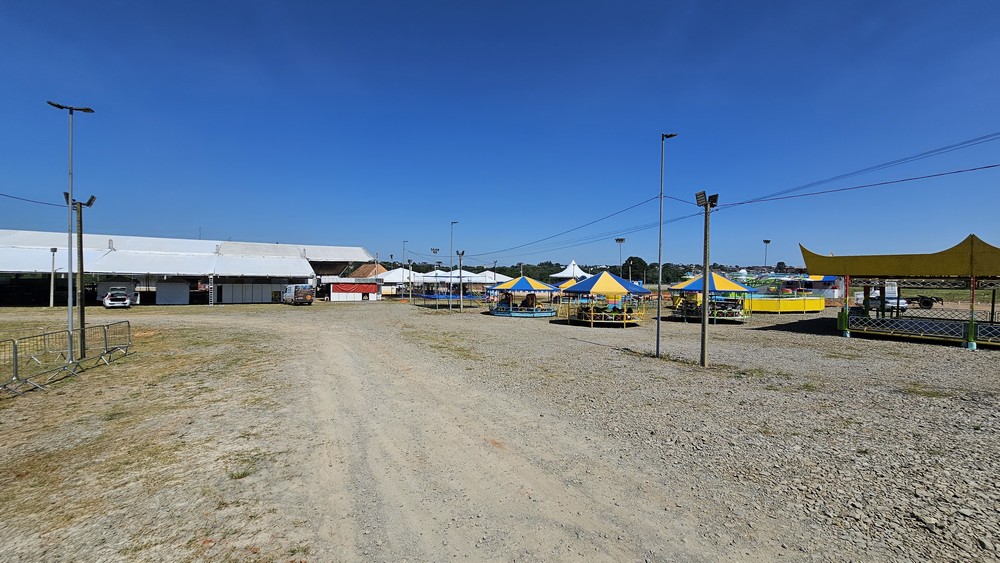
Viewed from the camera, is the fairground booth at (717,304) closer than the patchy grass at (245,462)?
No

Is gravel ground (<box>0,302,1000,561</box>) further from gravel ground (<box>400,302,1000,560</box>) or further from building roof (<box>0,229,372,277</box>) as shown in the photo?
building roof (<box>0,229,372,277</box>)

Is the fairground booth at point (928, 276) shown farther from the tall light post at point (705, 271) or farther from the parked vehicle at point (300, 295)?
the parked vehicle at point (300, 295)

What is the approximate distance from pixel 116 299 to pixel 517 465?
4281cm

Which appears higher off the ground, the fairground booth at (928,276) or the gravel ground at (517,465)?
the fairground booth at (928,276)

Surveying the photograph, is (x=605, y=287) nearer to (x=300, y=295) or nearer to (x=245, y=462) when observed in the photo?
(x=245, y=462)

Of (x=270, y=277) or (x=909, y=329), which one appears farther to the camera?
(x=270, y=277)

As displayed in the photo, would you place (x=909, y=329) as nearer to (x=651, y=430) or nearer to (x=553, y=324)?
(x=553, y=324)

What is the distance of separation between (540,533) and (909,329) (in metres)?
22.7

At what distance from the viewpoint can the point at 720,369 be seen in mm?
12555

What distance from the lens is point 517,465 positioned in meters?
5.89

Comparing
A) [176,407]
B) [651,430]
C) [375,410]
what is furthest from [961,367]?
[176,407]

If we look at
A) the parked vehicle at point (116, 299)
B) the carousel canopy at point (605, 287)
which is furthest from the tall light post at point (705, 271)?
the parked vehicle at point (116, 299)

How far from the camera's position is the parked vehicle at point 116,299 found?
1411 inches

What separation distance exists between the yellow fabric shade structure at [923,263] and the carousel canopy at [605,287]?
810 centimetres
